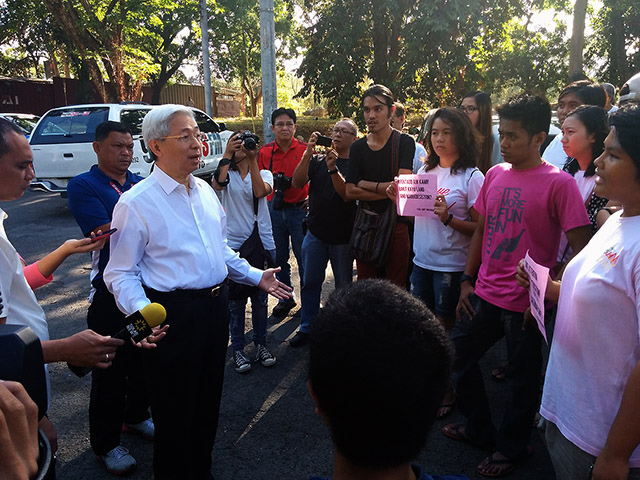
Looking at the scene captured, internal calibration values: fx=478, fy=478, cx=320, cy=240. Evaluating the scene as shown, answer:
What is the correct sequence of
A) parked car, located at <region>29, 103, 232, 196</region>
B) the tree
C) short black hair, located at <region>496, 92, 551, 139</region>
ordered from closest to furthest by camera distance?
short black hair, located at <region>496, 92, 551, 139</region> < parked car, located at <region>29, 103, 232, 196</region> < the tree

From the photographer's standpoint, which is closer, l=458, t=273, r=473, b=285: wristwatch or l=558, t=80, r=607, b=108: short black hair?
l=458, t=273, r=473, b=285: wristwatch

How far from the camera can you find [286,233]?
4906 mm

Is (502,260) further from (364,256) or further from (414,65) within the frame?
(414,65)

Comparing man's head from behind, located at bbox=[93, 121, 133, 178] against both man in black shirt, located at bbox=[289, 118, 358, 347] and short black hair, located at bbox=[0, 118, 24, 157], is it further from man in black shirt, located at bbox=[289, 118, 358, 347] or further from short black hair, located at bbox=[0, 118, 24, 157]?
man in black shirt, located at bbox=[289, 118, 358, 347]

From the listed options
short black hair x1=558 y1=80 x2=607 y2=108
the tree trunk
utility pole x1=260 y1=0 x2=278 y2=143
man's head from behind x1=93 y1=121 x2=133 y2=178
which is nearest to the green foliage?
the tree trunk

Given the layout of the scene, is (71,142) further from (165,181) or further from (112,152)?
(165,181)

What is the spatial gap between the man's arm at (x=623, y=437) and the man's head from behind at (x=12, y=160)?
7.52 feet

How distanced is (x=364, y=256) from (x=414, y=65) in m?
11.1

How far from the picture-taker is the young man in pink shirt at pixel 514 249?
2357 mm

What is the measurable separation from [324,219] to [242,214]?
2.25 feet

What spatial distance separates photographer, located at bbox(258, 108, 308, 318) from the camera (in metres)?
4.65

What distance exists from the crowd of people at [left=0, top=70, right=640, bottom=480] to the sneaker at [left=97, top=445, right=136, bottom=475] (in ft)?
0.04

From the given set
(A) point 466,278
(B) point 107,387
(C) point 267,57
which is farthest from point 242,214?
(C) point 267,57

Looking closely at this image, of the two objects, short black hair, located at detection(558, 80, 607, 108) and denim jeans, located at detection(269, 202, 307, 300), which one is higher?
short black hair, located at detection(558, 80, 607, 108)
